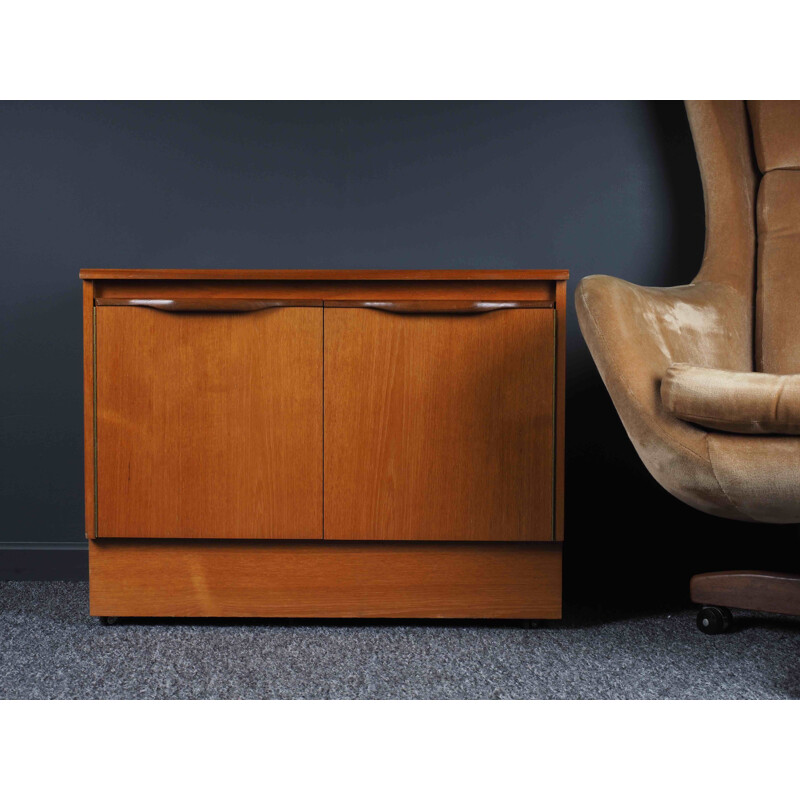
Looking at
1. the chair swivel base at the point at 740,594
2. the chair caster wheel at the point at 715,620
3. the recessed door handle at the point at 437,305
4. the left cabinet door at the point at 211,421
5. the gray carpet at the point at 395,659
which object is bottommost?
the gray carpet at the point at 395,659

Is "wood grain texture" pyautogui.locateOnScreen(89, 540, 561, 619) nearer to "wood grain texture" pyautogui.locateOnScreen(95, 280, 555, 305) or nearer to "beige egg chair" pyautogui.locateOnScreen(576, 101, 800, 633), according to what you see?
"beige egg chair" pyautogui.locateOnScreen(576, 101, 800, 633)

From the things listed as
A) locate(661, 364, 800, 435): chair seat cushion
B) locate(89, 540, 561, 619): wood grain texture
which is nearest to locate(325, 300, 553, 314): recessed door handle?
locate(661, 364, 800, 435): chair seat cushion

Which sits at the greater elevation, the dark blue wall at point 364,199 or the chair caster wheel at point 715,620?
the dark blue wall at point 364,199

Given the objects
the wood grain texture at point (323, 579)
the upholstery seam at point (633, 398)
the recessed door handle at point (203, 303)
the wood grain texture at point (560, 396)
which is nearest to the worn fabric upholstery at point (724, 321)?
the upholstery seam at point (633, 398)

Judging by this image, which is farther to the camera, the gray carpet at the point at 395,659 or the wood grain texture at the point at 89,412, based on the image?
the wood grain texture at the point at 89,412

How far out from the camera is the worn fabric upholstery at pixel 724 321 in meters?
1.05

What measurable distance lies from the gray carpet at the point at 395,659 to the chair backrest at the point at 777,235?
567mm

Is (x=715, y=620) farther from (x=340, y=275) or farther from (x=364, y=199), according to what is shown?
(x=364, y=199)

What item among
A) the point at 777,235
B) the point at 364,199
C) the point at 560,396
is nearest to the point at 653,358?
the point at 560,396

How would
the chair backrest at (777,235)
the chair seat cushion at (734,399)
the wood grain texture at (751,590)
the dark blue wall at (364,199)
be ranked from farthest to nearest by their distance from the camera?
the dark blue wall at (364,199)
the chair backrest at (777,235)
the wood grain texture at (751,590)
the chair seat cushion at (734,399)

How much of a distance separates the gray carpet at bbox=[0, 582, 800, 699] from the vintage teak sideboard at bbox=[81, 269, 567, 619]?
0.12m

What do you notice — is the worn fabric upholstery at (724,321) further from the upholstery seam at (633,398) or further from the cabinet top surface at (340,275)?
the cabinet top surface at (340,275)

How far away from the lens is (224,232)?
180 cm

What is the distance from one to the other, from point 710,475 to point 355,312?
Answer: 683mm
